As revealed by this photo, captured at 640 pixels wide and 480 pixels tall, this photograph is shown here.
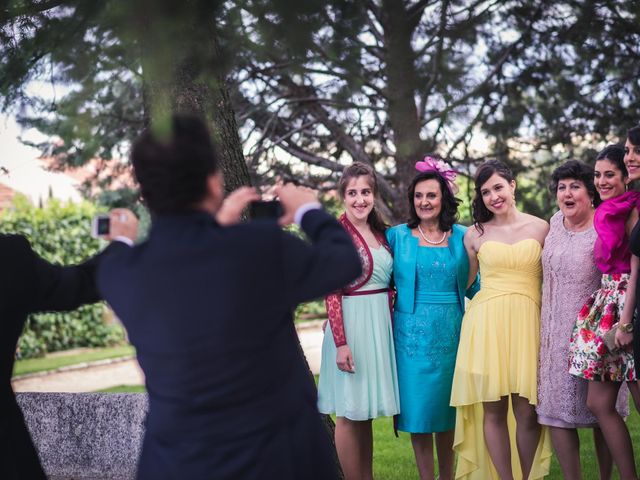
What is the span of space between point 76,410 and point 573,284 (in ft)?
9.97

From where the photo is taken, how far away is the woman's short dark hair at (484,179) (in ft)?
14.7

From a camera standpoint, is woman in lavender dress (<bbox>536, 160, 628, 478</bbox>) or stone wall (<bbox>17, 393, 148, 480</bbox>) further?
stone wall (<bbox>17, 393, 148, 480</bbox>)

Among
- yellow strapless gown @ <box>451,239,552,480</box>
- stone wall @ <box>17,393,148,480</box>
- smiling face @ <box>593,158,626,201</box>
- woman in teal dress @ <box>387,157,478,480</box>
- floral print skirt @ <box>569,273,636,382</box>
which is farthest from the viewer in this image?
stone wall @ <box>17,393,148,480</box>

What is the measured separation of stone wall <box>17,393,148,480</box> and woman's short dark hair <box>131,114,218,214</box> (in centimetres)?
291

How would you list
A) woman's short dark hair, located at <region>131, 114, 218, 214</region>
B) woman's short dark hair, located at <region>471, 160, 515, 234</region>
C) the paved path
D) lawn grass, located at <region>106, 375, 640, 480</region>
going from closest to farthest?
woman's short dark hair, located at <region>131, 114, 218, 214</region> < woman's short dark hair, located at <region>471, 160, 515, 234</region> < lawn grass, located at <region>106, 375, 640, 480</region> < the paved path

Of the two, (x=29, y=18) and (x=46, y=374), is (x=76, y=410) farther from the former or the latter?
(x=46, y=374)

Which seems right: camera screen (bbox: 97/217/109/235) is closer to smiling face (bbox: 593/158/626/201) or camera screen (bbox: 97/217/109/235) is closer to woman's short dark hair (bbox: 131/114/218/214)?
woman's short dark hair (bbox: 131/114/218/214)

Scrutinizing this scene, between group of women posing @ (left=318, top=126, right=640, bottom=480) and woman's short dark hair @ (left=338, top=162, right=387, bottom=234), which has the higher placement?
woman's short dark hair @ (left=338, top=162, right=387, bottom=234)

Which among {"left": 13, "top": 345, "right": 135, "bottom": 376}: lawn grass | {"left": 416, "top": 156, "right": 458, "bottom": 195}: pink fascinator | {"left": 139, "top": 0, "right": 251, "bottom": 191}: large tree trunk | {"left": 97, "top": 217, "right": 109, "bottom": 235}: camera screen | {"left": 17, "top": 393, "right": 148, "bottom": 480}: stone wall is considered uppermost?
{"left": 139, "top": 0, "right": 251, "bottom": 191}: large tree trunk

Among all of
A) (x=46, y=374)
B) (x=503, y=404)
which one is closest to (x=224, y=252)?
(x=503, y=404)

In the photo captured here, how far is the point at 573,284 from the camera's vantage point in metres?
4.14

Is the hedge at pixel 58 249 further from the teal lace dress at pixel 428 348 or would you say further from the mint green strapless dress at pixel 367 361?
the teal lace dress at pixel 428 348

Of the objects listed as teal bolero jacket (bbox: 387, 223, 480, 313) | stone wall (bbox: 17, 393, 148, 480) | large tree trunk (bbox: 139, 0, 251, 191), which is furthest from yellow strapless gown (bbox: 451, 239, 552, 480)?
stone wall (bbox: 17, 393, 148, 480)

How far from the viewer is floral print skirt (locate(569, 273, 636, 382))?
3.88 m
